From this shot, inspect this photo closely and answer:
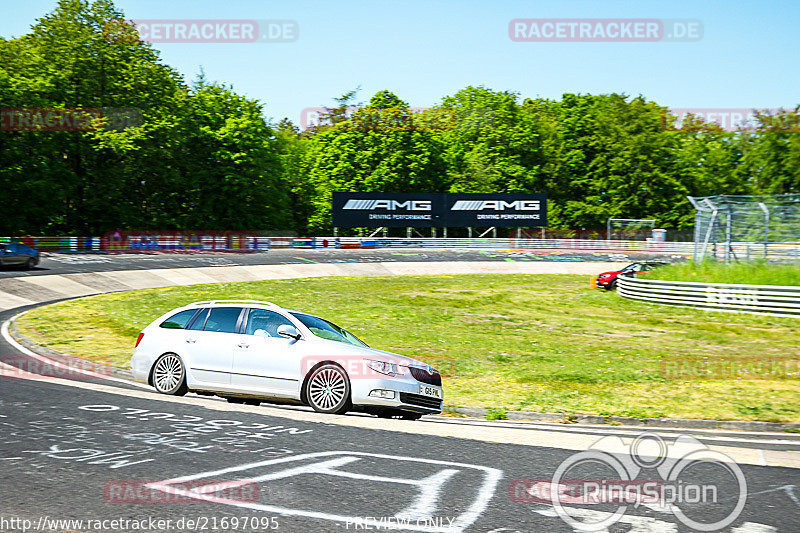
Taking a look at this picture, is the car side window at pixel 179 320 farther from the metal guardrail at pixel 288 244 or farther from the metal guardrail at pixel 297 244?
the metal guardrail at pixel 297 244

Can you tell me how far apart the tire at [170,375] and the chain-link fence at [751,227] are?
2334cm

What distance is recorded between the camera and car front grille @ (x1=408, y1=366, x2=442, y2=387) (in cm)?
1094

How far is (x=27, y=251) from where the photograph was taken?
36188mm

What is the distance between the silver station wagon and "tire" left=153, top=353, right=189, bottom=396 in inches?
0.7

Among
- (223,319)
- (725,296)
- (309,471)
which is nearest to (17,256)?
(223,319)

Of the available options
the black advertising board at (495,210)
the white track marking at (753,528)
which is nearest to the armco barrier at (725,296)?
the white track marking at (753,528)

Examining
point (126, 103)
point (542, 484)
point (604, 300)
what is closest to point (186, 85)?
point (126, 103)

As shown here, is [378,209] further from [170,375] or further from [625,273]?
[170,375]

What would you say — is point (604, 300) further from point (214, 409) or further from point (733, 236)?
point (214, 409)

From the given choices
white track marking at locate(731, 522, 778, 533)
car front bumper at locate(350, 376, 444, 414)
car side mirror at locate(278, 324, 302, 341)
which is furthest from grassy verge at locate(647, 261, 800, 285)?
white track marking at locate(731, 522, 778, 533)

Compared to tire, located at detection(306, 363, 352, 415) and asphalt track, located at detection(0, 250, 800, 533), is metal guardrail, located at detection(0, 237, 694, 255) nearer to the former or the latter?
asphalt track, located at detection(0, 250, 800, 533)

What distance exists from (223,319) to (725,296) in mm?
22973

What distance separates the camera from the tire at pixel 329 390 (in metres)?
10.7

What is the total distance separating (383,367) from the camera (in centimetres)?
1064
